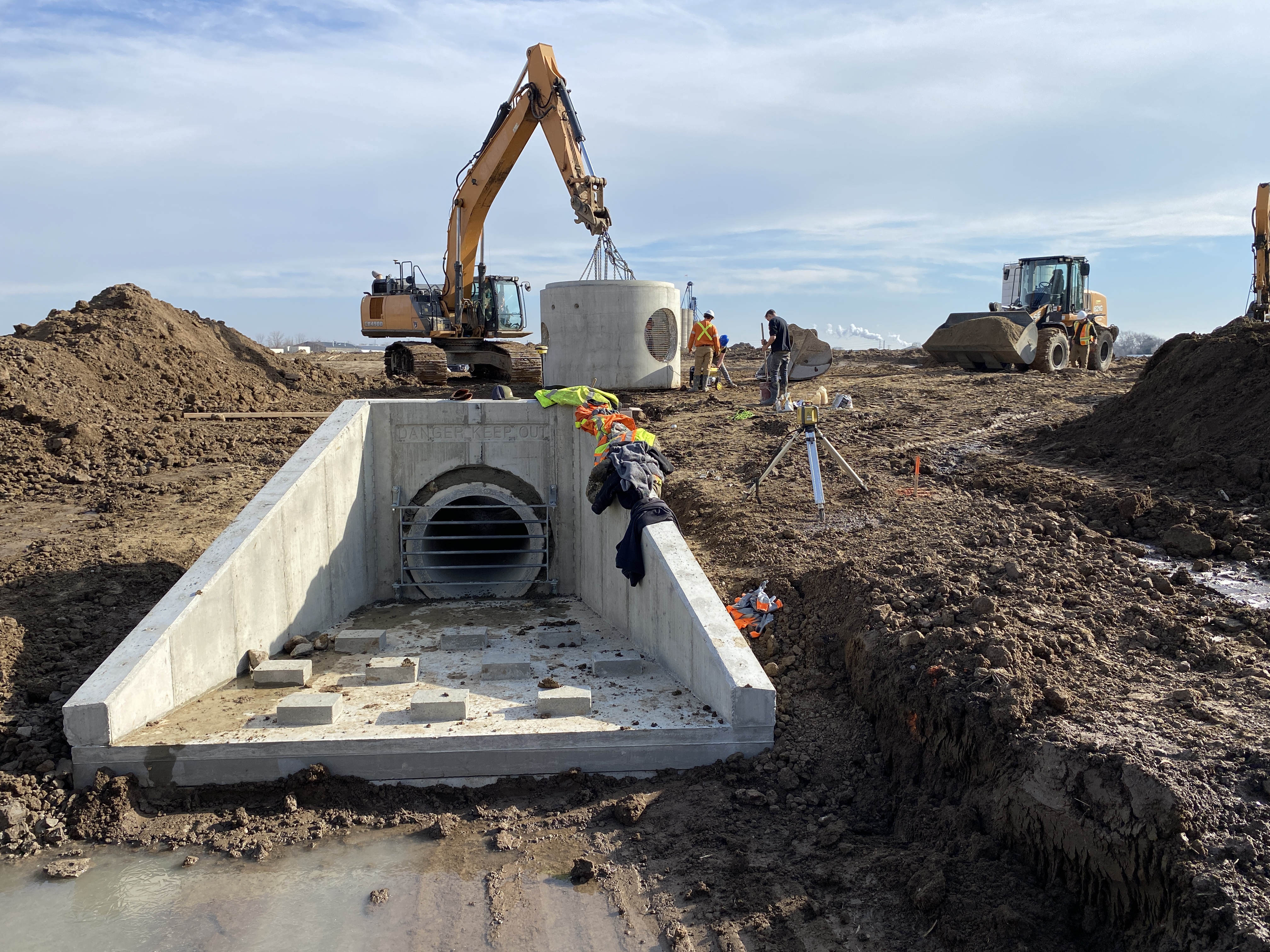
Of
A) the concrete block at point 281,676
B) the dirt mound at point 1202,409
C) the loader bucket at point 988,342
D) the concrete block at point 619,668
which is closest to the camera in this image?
the concrete block at point 619,668

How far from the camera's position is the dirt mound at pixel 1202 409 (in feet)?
26.8

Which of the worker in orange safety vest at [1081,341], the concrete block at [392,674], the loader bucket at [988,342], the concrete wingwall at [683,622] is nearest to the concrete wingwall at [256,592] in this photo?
the concrete block at [392,674]

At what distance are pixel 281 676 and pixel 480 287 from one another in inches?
501

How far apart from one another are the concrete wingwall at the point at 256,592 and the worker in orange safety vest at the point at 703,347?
6931 millimetres

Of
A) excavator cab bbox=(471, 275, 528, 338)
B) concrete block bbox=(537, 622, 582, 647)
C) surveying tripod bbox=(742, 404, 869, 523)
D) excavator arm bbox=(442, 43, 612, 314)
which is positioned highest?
excavator arm bbox=(442, 43, 612, 314)

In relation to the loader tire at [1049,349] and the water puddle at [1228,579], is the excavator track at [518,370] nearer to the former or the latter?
the loader tire at [1049,349]

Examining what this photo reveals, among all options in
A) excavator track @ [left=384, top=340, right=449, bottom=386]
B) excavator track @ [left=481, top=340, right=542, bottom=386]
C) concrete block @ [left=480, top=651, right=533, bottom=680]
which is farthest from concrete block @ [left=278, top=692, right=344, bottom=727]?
excavator track @ [left=384, top=340, right=449, bottom=386]

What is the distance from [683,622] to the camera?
6.41 metres

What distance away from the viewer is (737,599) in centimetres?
698

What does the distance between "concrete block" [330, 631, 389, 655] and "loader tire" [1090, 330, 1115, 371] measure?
16.2 m

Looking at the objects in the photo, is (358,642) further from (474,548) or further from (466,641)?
(474,548)

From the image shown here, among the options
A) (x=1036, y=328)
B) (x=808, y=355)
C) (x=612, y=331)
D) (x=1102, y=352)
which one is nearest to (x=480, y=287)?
(x=612, y=331)

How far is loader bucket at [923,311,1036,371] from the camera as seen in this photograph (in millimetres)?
16719

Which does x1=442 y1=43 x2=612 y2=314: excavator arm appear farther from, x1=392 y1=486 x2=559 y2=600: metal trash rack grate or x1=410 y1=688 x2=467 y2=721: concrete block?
x1=410 y1=688 x2=467 y2=721: concrete block
